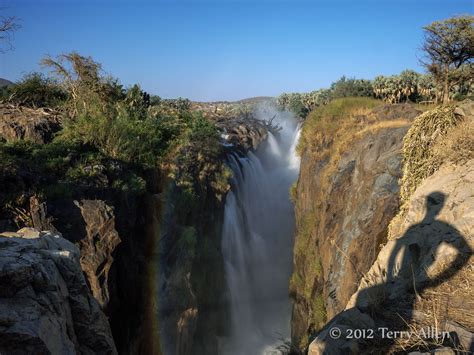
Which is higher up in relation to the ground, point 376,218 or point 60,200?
point 60,200

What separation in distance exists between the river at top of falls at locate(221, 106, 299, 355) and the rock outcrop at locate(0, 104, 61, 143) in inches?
358

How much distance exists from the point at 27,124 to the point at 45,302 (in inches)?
447

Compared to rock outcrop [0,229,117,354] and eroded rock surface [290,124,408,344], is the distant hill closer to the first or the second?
eroded rock surface [290,124,408,344]

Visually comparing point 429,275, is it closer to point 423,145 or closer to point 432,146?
point 432,146

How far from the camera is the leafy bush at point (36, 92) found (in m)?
16.9

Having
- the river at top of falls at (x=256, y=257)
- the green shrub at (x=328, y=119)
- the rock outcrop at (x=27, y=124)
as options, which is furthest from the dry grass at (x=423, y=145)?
the river at top of falls at (x=256, y=257)

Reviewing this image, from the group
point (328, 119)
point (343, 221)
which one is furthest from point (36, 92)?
point (343, 221)

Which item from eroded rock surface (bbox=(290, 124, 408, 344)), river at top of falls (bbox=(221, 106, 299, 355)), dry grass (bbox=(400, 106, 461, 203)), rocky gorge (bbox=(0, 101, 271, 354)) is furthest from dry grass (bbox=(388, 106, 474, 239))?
river at top of falls (bbox=(221, 106, 299, 355))

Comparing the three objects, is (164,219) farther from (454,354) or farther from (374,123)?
(454,354)

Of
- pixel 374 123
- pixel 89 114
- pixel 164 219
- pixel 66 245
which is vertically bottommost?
pixel 164 219

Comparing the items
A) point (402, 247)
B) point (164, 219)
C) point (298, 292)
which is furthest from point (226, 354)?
point (402, 247)

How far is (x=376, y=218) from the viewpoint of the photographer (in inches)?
328

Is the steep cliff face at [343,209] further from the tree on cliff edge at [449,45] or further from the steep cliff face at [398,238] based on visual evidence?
the tree on cliff edge at [449,45]

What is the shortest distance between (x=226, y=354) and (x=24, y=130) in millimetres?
12636
